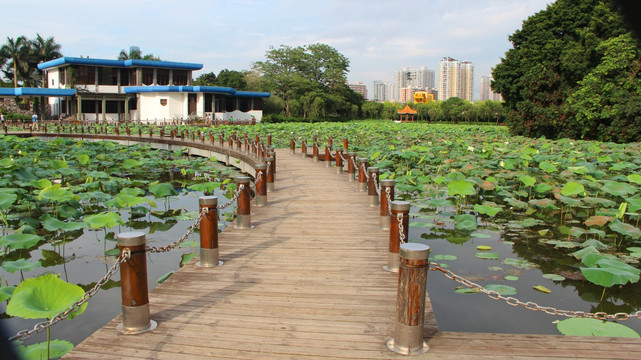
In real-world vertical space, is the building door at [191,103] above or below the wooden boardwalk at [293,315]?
above

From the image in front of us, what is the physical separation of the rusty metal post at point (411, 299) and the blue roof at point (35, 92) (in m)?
38.1

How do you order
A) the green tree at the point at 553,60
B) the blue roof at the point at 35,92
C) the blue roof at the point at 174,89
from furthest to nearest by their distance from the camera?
the blue roof at the point at 174,89
the blue roof at the point at 35,92
the green tree at the point at 553,60

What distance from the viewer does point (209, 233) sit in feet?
13.6

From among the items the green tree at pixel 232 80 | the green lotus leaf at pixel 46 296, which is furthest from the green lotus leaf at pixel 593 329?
the green tree at pixel 232 80

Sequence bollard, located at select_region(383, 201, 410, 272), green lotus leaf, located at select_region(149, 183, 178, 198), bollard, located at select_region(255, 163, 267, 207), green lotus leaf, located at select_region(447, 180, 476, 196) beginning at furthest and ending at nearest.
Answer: green lotus leaf, located at select_region(149, 183, 178, 198) < green lotus leaf, located at select_region(447, 180, 476, 196) < bollard, located at select_region(255, 163, 267, 207) < bollard, located at select_region(383, 201, 410, 272)

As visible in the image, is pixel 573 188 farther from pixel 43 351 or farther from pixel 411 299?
pixel 43 351

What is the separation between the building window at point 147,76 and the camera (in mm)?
38656

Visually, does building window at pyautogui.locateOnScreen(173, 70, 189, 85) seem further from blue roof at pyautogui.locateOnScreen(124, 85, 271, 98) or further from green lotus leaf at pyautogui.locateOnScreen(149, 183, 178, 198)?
green lotus leaf at pyautogui.locateOnScreen(149, 183, 178, 198)

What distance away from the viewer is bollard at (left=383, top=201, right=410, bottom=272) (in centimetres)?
388

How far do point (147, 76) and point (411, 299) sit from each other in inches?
1583

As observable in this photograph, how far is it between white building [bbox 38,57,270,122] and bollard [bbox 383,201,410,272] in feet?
110

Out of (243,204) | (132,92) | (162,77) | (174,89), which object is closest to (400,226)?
(243,204)

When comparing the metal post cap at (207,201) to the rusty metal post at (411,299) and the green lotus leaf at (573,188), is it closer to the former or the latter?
the rusty metal post at (411,299)

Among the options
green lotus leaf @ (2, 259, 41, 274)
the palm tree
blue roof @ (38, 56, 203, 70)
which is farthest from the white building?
green lotus leaf @ (2, 259, 41, 274)
